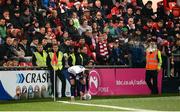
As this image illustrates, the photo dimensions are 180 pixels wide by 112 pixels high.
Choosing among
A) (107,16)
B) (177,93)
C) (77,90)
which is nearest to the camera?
(77,90)

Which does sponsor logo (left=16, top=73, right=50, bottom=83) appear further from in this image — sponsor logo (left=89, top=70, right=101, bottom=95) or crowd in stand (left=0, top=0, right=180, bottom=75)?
sponsor logo (left=89, top=70, right=101, bottom=95)

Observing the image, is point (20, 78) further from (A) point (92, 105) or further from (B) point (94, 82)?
(A) point (92, 105)

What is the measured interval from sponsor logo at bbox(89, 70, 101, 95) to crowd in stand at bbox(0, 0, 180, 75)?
540 mm

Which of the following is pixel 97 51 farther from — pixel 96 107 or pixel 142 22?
pixel 96 107

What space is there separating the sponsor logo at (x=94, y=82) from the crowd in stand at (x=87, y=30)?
1.77 feet

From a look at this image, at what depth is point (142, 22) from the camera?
90.1ft

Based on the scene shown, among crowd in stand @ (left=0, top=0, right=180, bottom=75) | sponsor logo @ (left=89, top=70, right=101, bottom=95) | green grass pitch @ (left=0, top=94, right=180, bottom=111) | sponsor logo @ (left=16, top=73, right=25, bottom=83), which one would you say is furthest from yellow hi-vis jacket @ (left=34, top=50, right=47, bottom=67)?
sponsor logo @ (left=89, top=70, right=101, bottom=95)

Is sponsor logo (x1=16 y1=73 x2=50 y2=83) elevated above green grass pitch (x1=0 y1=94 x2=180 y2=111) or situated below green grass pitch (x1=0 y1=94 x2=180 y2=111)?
above

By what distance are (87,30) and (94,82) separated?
3.11 m

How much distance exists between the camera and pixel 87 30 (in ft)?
79.6

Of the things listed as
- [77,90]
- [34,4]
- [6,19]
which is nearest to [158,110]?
[77,90]

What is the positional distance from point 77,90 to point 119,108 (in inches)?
163

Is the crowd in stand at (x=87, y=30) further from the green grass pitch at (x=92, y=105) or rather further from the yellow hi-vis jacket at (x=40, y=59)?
the green grass pitch at (x=92, y=105)

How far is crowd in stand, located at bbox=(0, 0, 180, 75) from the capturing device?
21562 millimetres
